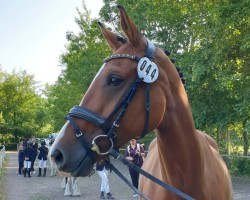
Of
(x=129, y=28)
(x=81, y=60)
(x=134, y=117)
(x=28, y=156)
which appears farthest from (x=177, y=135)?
(x=81, y=60)

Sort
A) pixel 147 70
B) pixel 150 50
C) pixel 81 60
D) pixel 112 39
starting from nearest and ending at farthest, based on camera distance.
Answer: pixel 147 70 → pixel 150 50 → pixel 112 39 → pixel 81 60

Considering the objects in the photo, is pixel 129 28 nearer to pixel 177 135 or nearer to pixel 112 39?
pixel 112 39

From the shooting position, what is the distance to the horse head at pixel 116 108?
236 cm

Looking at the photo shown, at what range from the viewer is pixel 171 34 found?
2330 cm

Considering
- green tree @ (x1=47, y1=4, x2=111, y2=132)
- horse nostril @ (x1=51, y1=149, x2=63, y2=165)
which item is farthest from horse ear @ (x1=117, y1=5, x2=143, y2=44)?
green tree @ (x1=47, y1=4, x2=111, y2=132)

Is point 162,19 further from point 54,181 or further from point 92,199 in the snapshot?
point 92,199

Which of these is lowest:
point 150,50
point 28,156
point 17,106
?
point 28,156

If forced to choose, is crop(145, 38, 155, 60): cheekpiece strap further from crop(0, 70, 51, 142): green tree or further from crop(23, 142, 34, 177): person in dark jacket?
crop(0, 70, 51, 142): green tree

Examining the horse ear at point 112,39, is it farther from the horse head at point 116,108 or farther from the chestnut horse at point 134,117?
the horse head at point 116,108

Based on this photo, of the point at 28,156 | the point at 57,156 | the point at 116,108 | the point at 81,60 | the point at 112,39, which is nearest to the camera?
the point at 57,156

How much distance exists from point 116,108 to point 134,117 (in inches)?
6.2

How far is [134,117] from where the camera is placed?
2.51 metres

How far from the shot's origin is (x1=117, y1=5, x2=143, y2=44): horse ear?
2432 mm

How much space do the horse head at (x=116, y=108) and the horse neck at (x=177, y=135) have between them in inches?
4.8
